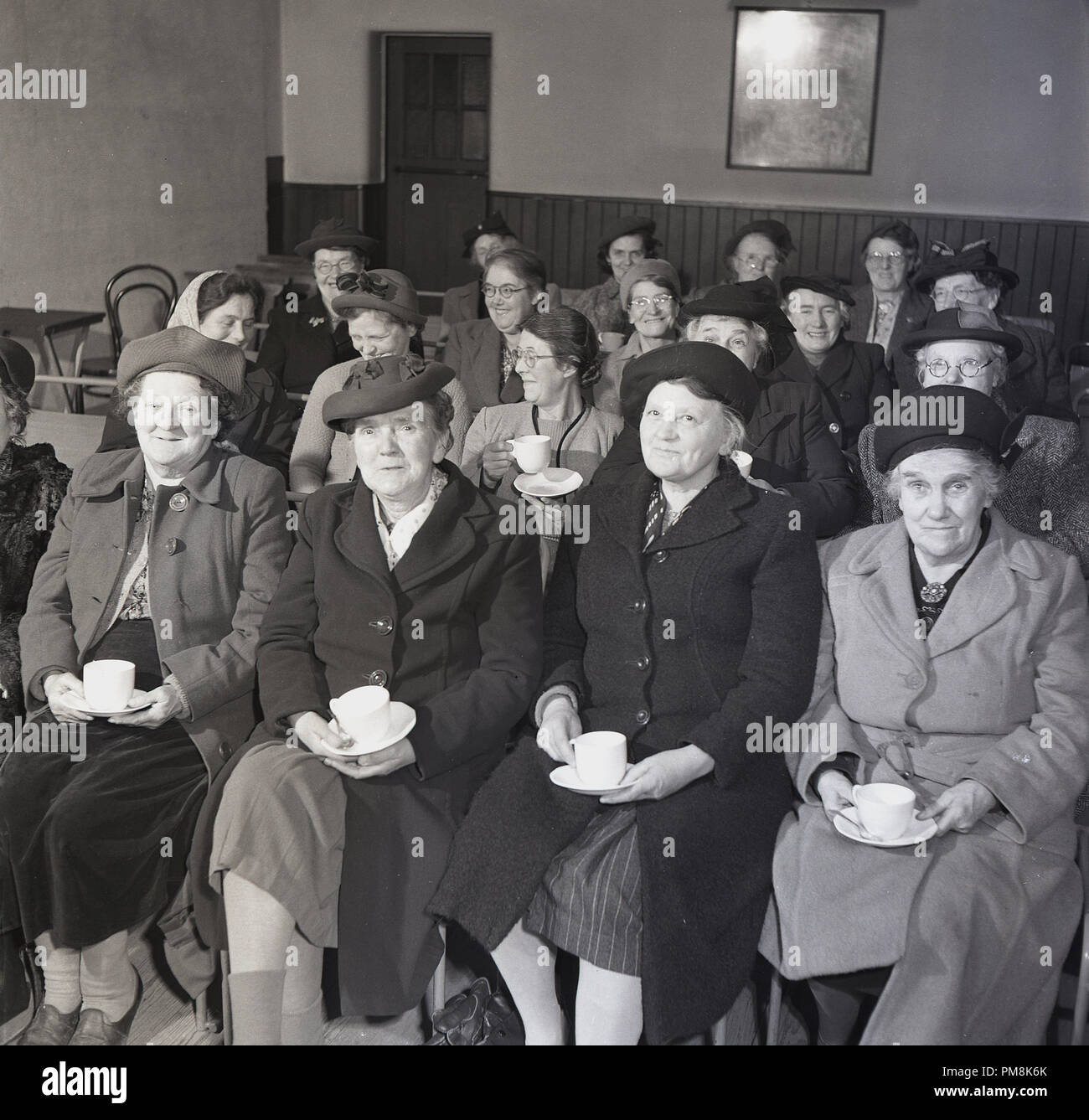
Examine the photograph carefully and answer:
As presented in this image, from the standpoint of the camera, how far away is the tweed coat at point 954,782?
215cm

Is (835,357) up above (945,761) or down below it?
above

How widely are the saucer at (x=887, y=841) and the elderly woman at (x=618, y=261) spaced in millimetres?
A: 3526

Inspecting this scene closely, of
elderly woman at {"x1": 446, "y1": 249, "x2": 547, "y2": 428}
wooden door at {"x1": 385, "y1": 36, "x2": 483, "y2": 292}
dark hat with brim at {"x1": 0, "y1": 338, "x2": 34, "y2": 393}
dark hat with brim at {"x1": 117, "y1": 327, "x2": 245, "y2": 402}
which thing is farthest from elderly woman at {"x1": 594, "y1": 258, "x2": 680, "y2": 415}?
wooden door at {"x1": 385, "y1": 36, "x2": 483, "y2": 292}

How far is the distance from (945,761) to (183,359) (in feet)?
5.66

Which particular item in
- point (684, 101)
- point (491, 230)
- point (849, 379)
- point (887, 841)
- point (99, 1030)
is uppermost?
point (684, 101)

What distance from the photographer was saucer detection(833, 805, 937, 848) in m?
2.19

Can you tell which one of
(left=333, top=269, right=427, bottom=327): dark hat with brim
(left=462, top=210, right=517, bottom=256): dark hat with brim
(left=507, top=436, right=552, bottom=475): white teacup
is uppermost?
(left=462, top=210, right=517, bottom=256): dark hat with brim

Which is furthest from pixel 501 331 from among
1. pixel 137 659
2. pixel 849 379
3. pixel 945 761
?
pixel 945 761

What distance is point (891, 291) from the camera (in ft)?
16.7

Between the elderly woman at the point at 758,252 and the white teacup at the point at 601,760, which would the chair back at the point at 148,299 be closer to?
the elderly woman at the point at 758,252

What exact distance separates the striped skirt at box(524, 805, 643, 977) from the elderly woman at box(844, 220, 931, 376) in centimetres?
316

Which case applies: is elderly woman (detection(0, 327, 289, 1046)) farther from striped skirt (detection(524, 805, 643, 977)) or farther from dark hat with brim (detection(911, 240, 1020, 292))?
dark hat with brim (detection(911, 240, 1020, 292))

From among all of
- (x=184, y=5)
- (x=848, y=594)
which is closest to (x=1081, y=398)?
(x=848, y=594)

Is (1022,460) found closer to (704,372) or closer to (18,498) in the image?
(704,372)
